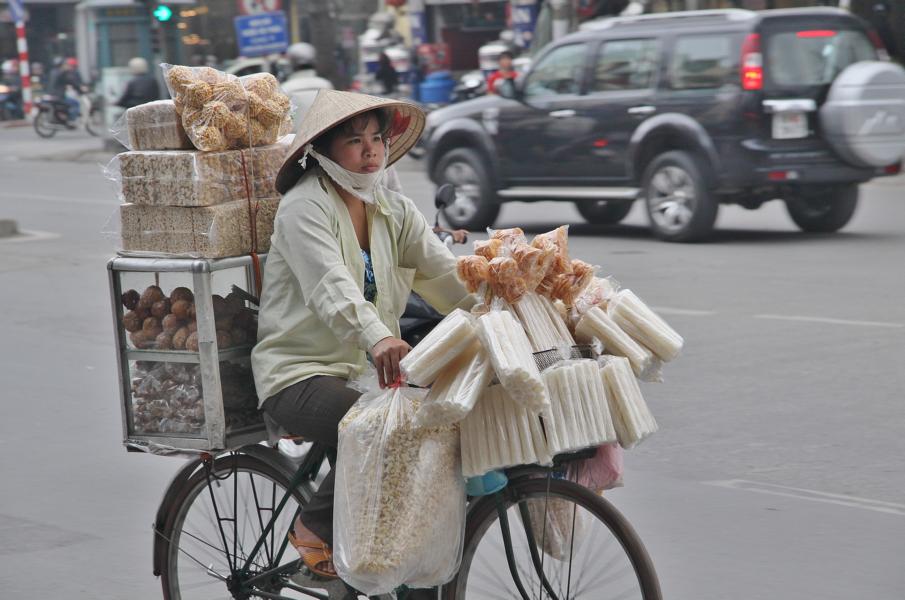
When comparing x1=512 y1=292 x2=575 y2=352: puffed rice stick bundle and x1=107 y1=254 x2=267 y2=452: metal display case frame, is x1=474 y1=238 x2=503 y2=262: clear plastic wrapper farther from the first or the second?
x1=107 y1=254 x2=267 y2=452: metal display case frame

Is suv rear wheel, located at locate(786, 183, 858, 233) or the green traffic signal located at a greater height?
the green traffic signal

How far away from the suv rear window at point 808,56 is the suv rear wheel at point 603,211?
2.44 metres

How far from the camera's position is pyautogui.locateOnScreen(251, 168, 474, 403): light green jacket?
3.29 m

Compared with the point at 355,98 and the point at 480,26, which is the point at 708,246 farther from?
the point at 480,26

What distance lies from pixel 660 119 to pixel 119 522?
8386 mm

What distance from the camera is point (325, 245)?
3377 millimetres

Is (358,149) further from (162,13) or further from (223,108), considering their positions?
(162,13)

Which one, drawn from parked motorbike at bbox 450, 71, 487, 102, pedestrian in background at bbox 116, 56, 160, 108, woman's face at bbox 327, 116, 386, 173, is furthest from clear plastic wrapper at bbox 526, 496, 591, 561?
pedestrian in background at bbox 116, 56, 160, 108

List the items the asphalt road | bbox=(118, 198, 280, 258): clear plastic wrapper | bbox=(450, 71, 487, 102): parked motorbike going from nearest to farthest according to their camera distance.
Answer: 1. bbox=(118, 198, 280, 258): clear plastic wrapper
2. the asphalt road
3. bbox=(450, 71, 487, 102): parked motorbike

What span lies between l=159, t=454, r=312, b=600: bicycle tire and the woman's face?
32.7 inches

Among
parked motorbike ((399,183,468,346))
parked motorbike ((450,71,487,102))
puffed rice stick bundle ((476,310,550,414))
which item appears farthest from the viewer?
parked motorbike ((450,71,487,102))

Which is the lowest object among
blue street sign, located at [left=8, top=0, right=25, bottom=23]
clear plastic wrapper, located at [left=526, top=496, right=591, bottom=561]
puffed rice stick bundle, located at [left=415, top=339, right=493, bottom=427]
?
clear plastic wrapper, located at [left=526, top=496, right=591, bottom=561]

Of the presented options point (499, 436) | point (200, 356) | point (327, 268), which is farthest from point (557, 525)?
point (200, 356)

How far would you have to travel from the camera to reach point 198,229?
11.7 feet
